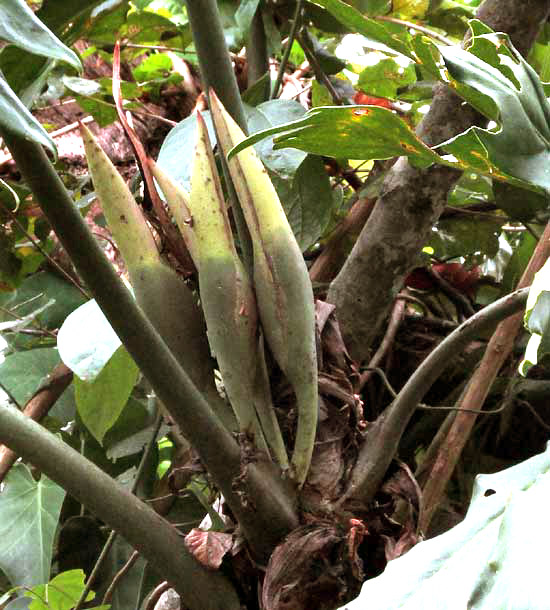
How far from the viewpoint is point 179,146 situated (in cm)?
84

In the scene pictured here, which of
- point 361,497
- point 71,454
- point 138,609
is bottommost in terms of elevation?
point 138,609

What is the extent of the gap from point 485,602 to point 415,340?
75cm

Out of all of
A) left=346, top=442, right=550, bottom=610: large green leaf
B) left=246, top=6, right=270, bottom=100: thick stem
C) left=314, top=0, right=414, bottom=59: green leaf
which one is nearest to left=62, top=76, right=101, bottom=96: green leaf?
→ left=246, top=6, right=270, bottom=100: thick stem

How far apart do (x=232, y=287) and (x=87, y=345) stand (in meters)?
0.14

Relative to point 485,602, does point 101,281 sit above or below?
above

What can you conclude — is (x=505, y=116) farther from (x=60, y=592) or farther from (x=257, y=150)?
(x=60, y=592)

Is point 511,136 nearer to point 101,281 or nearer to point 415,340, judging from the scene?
point 101,281

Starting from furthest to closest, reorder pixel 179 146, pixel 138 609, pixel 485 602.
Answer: pixel 138 609, pixel 179 146, pixel 485 602

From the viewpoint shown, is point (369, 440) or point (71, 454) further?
point (369, 440)

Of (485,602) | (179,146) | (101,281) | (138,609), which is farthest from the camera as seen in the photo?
(138,609)

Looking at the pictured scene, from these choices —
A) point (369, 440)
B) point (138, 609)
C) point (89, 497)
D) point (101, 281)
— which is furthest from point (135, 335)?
point (138, 609)

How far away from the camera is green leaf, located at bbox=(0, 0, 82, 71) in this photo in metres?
0.48

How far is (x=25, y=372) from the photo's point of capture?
1180mm

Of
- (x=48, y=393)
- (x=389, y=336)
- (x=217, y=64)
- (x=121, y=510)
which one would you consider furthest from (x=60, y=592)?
(x=217, y=64)
